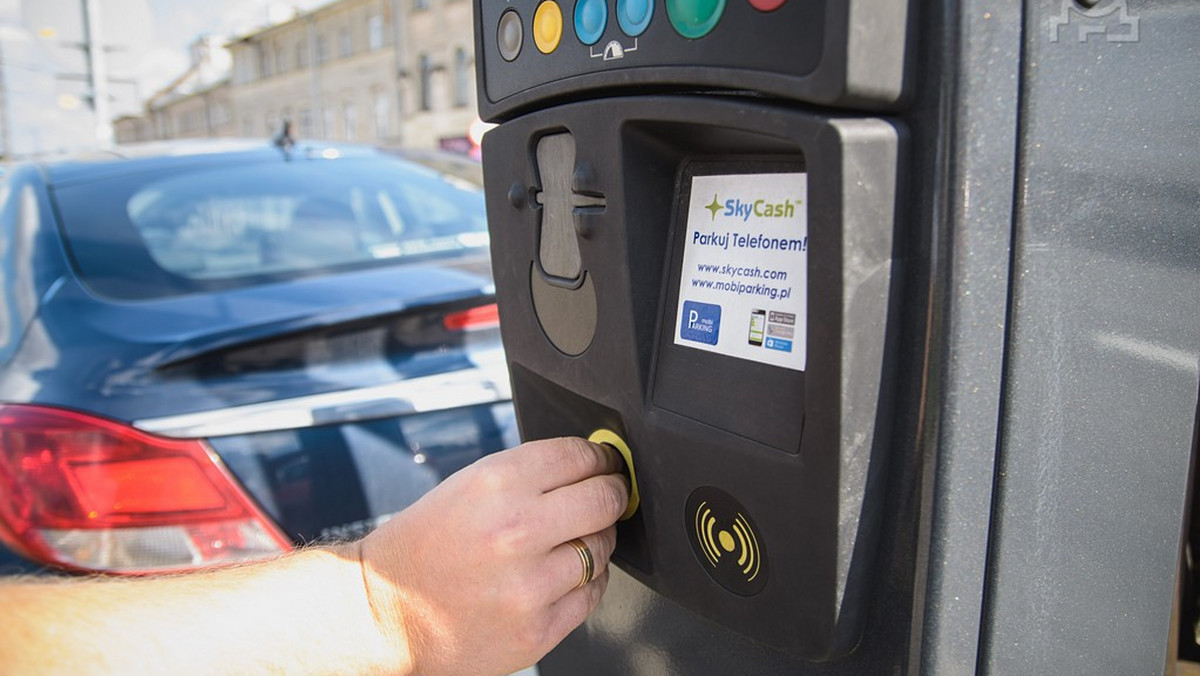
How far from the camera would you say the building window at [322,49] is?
3061 cm

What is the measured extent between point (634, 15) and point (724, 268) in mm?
228

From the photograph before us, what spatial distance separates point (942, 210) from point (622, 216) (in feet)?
0.90

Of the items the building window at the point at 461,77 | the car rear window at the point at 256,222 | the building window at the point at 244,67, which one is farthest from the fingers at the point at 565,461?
the building window at the point at 244,67

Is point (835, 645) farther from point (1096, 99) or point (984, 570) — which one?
point (1096, 99)

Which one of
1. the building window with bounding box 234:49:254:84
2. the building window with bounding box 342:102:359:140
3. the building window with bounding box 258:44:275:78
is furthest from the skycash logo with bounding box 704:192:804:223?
the building window with bounding box 234:49:254:84

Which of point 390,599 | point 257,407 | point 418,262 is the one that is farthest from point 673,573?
point 418,262

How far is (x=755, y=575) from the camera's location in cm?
78

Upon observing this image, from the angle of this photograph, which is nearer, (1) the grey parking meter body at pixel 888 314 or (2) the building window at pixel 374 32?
(1) the grey parking meter body at pixel 888 314

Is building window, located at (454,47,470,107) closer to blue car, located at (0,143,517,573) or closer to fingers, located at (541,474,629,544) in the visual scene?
blue car, located at (0,143,517,573)

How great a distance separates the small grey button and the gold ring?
50 cm

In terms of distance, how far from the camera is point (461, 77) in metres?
23.8

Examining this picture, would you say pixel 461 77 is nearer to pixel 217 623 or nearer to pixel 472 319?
pixel 472 319

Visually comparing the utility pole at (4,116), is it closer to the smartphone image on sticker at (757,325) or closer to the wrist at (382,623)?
the wrist at (382,623)

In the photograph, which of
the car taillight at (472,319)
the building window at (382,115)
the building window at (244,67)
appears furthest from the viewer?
the building window at (244,67)
